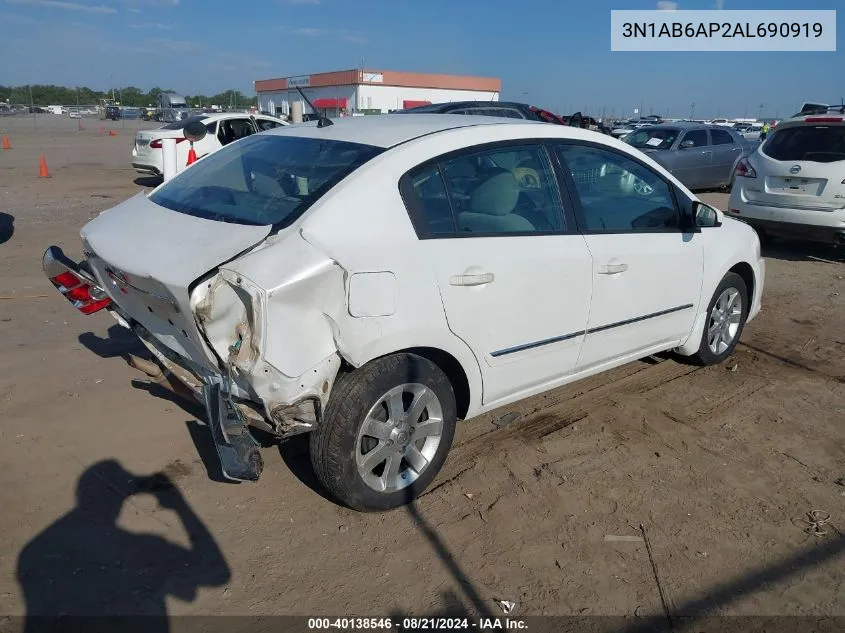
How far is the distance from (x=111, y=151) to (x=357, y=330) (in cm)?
2601

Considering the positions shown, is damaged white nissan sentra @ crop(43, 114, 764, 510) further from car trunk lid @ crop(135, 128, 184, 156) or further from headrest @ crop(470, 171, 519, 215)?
car trunk lid @ crop(135, 128, 184, 156)

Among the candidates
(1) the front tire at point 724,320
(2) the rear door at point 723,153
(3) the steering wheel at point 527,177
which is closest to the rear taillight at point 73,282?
(3) the steering wheel at point 527,177

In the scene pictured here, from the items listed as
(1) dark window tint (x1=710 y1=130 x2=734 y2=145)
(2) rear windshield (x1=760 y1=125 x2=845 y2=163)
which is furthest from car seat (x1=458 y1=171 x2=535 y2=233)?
(1) dark window tint (x1=710 y1=130 x2=734 y2=145)

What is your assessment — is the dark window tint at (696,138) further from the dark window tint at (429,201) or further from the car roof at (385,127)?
the dark window tint at (429,201)

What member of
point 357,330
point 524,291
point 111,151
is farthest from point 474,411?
point 111,151

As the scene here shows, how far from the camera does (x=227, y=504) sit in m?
3.28

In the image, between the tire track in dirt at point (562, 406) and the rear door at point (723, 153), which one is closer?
the tire track in dirt at point (562, 406)

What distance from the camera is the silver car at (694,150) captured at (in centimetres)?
1451

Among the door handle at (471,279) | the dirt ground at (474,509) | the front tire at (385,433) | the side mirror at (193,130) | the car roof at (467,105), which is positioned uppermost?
the car roof at (467,105)

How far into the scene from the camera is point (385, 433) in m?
3.13

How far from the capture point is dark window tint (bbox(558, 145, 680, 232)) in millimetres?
3816

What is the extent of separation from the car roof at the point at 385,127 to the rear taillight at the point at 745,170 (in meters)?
6.20

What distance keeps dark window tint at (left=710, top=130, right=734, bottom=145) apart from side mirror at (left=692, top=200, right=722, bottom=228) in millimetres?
12200

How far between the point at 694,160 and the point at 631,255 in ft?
39.9
